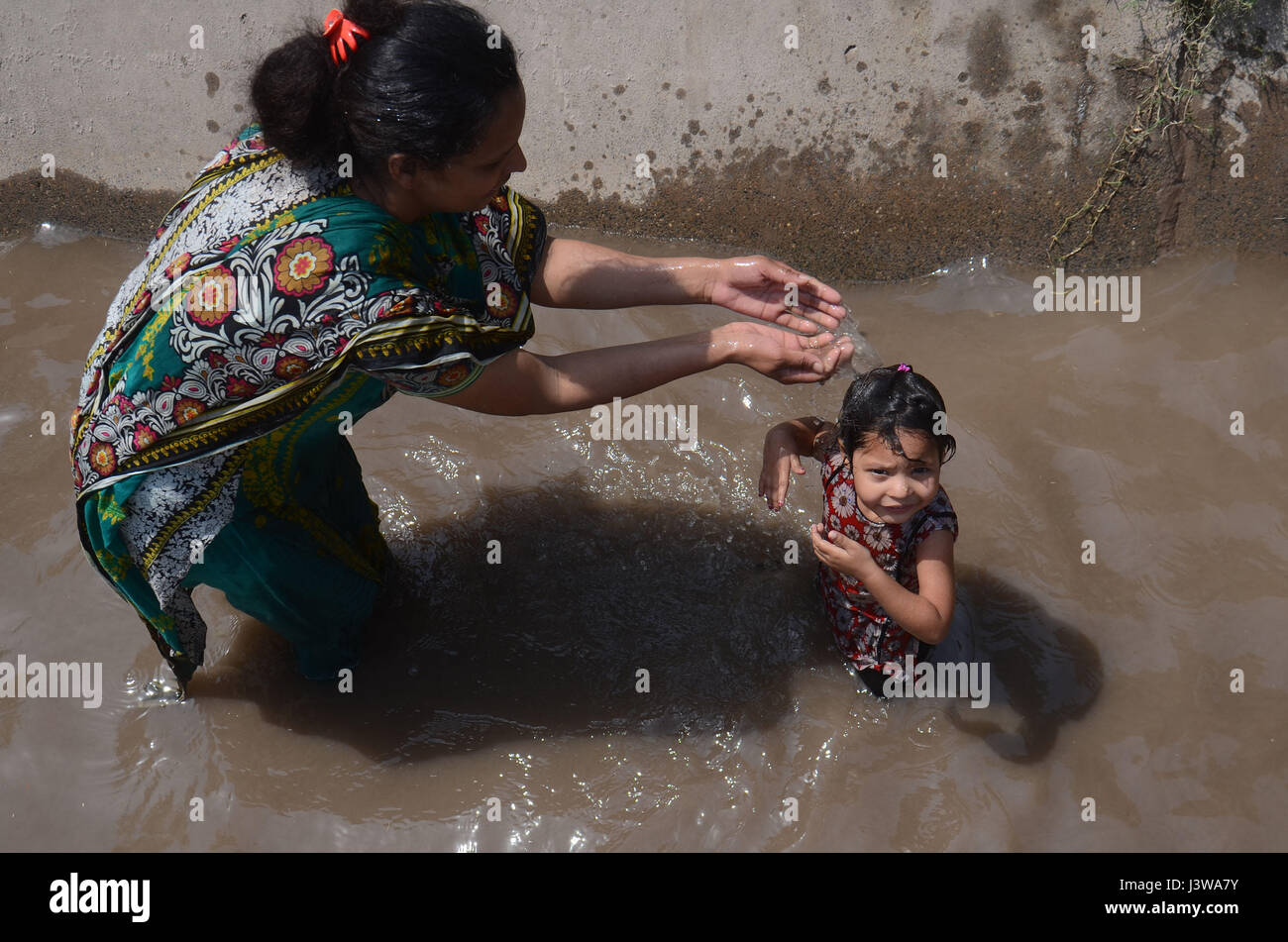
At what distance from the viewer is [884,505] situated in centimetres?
233

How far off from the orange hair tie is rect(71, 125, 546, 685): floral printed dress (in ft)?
0.71

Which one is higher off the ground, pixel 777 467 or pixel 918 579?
pixel 777 467

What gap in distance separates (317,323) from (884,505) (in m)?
1.22

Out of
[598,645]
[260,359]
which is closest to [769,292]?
[598,645]

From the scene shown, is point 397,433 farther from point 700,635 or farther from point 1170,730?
point 1170,730

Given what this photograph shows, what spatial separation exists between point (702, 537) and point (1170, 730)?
1.34m

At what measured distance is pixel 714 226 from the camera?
3920 mm

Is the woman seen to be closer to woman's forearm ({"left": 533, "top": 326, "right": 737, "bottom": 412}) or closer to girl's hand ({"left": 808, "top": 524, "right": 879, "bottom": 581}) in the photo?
woman's forearm ({"left": 533, "top": 326, "right": 737, "bottom": 412})

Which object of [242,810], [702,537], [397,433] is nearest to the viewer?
[242,810]

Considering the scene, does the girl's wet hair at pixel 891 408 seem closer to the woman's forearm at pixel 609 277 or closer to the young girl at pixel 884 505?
the young girl at pixel 884 505

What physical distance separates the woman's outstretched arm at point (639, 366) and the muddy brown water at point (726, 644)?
3.24ft

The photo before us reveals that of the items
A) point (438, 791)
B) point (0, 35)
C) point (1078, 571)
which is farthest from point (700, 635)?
point (0, 35)

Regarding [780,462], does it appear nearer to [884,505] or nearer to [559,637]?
[884,505]

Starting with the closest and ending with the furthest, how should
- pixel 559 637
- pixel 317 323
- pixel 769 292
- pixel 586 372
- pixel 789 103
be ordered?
1. pixel 317 323
2. pixel 586 372
3. pixel 769 292
4. pixel 559 637
5. pixel 789 103
